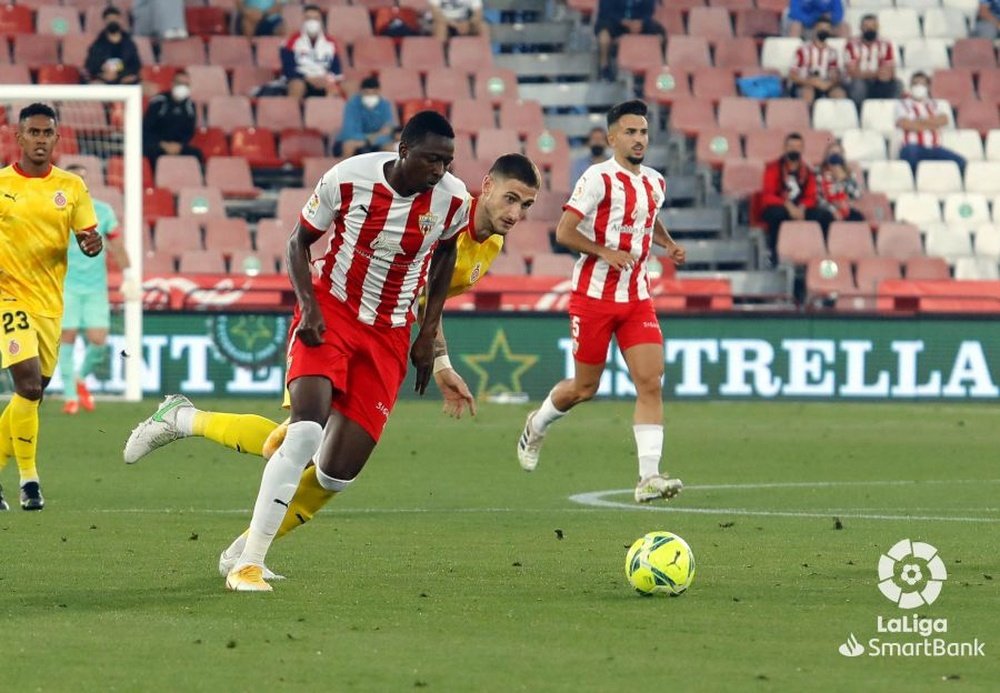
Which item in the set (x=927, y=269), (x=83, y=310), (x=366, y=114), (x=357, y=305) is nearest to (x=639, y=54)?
(x=366, y=114)

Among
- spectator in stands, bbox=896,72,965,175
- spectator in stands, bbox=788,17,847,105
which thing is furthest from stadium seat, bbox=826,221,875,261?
spectator in stands, bbox=788,17,847,105

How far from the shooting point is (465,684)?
→ 5.81 metres

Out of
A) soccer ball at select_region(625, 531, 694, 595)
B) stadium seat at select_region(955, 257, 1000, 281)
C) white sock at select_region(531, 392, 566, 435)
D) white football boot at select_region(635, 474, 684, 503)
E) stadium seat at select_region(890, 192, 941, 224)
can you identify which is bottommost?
stadium seat at select_region(955, 257, 1000, 281)

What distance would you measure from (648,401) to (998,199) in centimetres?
1648

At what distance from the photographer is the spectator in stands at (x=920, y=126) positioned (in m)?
27.6

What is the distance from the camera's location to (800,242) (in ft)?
83.6

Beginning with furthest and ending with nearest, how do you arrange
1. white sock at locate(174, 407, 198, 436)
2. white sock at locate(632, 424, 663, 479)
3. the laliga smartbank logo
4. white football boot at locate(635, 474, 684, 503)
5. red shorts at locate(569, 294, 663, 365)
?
red shorts at locate(569, 294, 663, 365) → white sock at locate(632, 424, 663, 479) → white football boot at locate(635, 474, 684, 503) → white sock at locate(174, 407, 198, 436) → the laliga smartbank logo

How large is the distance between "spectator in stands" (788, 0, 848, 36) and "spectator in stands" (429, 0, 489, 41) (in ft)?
14.3

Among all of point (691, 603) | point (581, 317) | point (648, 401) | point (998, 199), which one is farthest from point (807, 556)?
point (998, 199)

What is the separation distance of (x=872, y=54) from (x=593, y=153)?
494 centimetres

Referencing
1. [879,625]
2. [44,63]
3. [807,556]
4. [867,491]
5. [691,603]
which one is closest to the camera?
[879,625]

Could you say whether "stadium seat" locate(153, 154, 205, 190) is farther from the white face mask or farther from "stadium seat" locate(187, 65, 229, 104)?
the white face mask

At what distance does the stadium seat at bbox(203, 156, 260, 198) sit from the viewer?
2506cm

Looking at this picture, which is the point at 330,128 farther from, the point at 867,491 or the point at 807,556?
the point at 807,556
